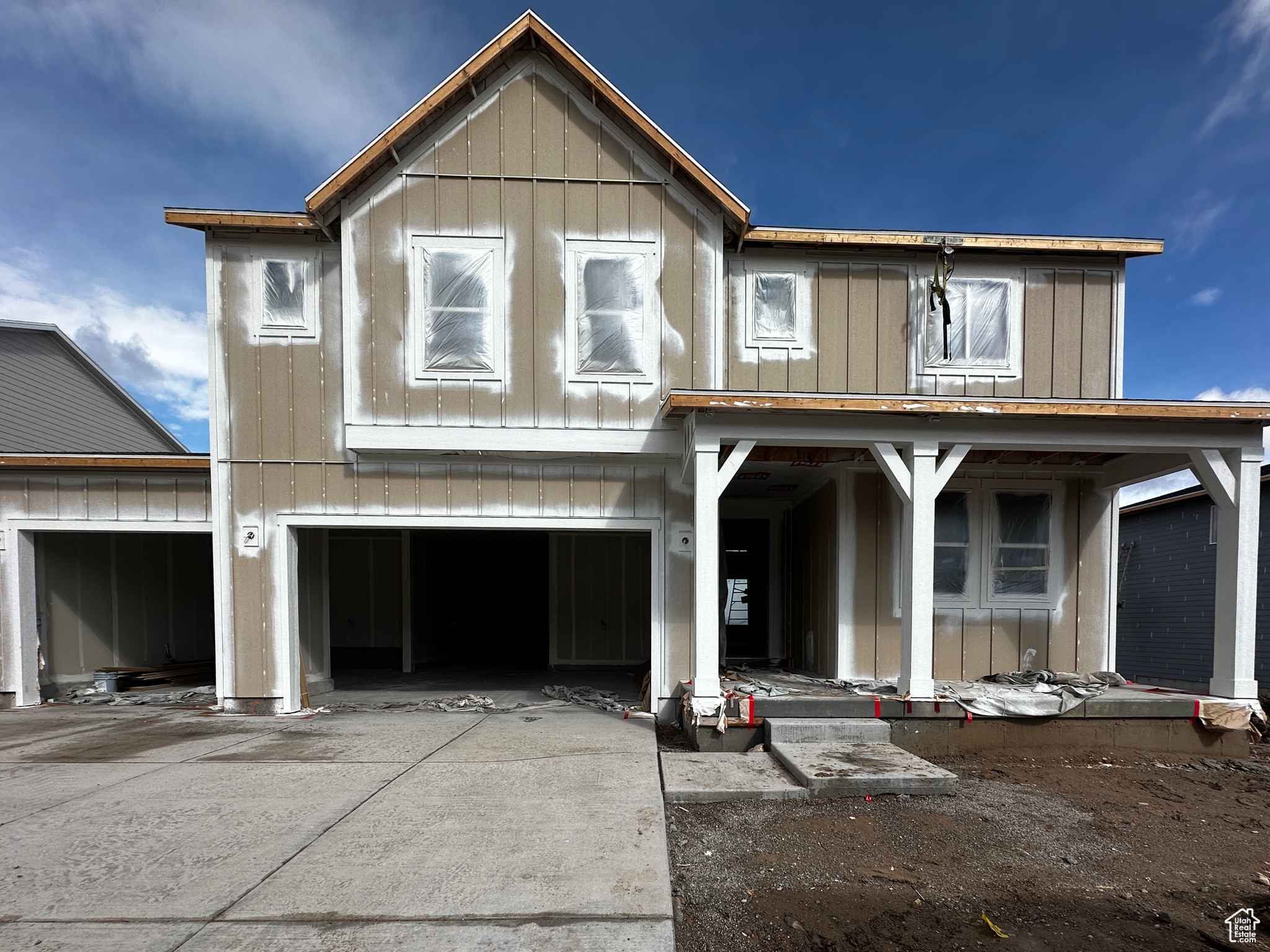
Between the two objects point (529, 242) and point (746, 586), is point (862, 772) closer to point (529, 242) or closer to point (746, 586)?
point (746, 586)

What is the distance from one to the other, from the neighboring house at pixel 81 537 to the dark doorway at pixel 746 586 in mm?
7741

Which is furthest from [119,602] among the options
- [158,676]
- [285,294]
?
[285,294]

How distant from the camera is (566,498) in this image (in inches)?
282

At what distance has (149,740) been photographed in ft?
20.2

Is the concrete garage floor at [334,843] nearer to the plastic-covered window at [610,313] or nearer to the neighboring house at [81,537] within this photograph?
the neighboring house at [81,537]

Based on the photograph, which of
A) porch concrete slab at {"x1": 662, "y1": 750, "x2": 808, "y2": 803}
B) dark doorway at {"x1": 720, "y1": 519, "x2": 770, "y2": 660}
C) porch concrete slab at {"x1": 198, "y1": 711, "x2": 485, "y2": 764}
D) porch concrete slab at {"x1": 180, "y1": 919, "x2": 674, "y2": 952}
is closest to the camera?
porch concrete slab at {"x1": 180, "y1": 919, "x2": 674, "y2": 952}

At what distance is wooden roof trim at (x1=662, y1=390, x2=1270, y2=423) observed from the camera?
5.83 meters

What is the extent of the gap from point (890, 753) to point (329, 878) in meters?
4.34

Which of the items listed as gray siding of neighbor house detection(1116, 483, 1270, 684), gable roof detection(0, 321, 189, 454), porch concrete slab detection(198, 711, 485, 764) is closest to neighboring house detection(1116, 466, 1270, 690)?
gray siding of neighbor house detection(1116, 483, 1270, 684)

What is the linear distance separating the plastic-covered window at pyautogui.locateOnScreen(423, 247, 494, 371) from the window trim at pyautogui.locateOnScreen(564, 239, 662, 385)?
2.89 ft

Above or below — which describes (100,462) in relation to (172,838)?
above

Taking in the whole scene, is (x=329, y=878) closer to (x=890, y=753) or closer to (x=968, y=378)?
(x=890, y=753)

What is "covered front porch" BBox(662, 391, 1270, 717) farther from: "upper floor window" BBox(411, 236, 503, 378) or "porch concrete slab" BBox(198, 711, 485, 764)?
"porch concrete slab" BBox(198, 711, 485, 764)

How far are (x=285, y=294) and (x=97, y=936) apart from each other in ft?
21.0
